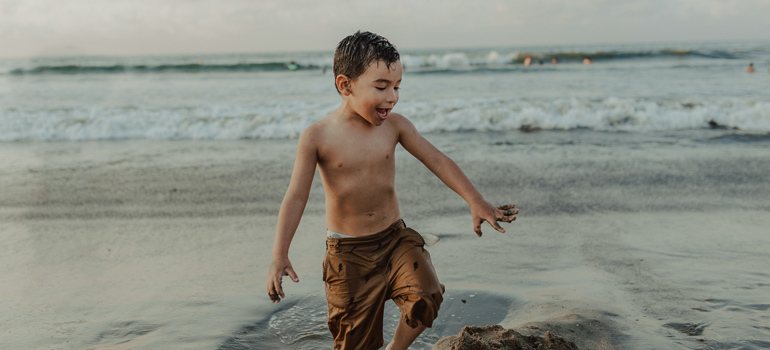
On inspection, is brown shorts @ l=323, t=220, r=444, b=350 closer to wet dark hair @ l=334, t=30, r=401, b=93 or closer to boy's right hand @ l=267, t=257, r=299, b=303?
boy's right hand @ l=267, t=257, r=299, b=303

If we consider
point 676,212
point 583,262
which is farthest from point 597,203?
point 583,262

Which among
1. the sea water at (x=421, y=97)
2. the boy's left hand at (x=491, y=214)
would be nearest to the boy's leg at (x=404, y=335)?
the boy's left hand at (x=491, y=214)

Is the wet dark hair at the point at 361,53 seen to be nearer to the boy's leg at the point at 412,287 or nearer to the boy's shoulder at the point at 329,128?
the boy's shoulder at the point at 329,128

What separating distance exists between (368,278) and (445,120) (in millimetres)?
7154

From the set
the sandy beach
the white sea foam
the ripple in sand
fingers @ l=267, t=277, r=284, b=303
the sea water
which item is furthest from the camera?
the sea water

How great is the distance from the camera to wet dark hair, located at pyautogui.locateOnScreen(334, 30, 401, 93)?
81.6 inches

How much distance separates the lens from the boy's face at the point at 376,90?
6.82ft

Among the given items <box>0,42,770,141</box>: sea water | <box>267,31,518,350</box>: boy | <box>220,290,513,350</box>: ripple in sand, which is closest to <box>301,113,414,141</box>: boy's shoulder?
<box>267,31,518,350</box>: boy

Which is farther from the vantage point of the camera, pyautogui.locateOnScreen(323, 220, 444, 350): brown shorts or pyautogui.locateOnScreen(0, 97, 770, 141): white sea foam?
pyautogui.locateOnScreen(0, 97, 770, 141): white sea foam

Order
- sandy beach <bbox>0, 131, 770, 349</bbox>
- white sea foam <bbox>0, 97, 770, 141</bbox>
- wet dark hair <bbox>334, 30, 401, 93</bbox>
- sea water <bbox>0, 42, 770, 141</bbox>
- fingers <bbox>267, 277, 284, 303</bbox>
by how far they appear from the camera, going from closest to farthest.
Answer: fingers <bbox>267, 277, 284, 303</bbox> < wet dark hair <bbox>334, 30, 401, 93</bbox> < sandy beach <bbox>0, 131, 770, 349</bbox> < white sea foam <bbox>0, 97, 770, 141</bbox> < sea water <bbox>0, 42, 770, 141</bbox>

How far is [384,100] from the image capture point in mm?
2104

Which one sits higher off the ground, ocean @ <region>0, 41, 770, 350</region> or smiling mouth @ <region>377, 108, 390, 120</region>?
smiling mouth @ <region>377, 108, 390, 120</region>

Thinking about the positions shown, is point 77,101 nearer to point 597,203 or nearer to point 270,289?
point 597,203

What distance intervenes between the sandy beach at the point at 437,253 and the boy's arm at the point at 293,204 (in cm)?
69
